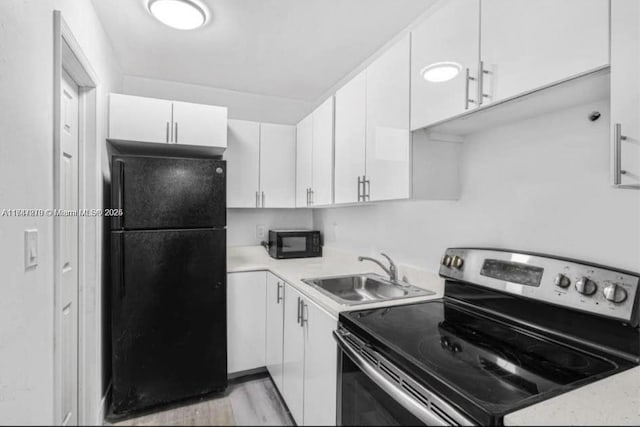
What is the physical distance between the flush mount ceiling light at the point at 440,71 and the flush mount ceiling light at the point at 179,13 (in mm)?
1244

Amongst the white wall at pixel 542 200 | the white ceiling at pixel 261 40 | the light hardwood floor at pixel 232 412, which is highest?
the white ceiling at pixel 261 40

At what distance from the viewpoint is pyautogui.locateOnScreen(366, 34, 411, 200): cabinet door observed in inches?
54.0

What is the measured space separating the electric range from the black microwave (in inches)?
55.7

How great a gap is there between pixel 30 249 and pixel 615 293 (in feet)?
5.74

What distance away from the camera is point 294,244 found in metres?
2.67

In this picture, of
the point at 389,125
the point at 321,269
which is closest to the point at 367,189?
the point at 389,125

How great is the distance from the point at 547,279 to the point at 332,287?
1.13 meters

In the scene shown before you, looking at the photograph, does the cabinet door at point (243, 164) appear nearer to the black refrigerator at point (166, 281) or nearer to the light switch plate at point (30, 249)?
the black refrigerator at point (166, 281)

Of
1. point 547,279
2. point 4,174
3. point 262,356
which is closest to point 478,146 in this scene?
Answer: point 547,279

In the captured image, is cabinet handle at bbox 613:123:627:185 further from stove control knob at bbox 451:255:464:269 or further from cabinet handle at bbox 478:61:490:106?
stove control knob at bbox 451:255:464:269

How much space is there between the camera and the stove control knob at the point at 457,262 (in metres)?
1.37

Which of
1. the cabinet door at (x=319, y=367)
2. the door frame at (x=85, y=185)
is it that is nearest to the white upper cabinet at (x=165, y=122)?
the door frame at (x=85, y=185)

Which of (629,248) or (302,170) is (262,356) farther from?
(629,248)

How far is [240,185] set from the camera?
2.58 metres
